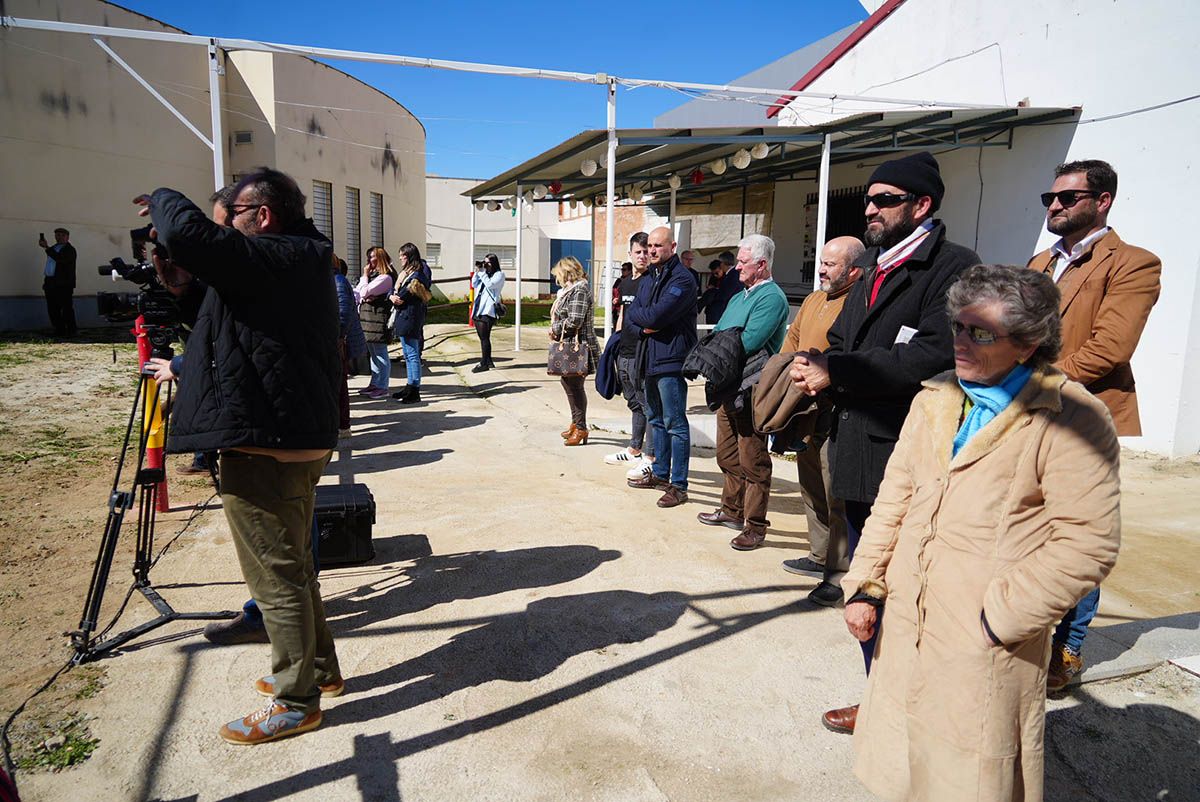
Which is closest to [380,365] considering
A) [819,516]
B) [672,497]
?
[672,497]

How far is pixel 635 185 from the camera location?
15094 millimetres

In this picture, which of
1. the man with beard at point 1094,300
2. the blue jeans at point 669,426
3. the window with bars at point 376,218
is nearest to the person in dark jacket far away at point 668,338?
the blue jeans at point 669,426

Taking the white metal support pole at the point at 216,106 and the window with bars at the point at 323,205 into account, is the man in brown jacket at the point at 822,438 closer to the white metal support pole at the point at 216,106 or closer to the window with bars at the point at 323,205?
the white metal support pole at the point at 216,106

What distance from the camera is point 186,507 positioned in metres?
5.23

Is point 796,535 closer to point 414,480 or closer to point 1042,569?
point 414,480

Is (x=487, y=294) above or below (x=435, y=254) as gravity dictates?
below

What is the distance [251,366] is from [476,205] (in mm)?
13772

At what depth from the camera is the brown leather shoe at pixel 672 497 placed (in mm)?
5555

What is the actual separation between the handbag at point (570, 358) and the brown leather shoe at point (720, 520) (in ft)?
7.74

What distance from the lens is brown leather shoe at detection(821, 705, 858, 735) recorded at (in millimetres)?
2865

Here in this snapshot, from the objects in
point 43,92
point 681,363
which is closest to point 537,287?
point 43,92

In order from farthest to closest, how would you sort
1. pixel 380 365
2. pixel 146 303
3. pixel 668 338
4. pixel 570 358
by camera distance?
pixel 380 365
pixel 570 358
pixel 668 338
pixel 146 303

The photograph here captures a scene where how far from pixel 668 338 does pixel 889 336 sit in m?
2.81

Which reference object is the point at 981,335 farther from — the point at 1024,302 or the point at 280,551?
the point at 280,551
